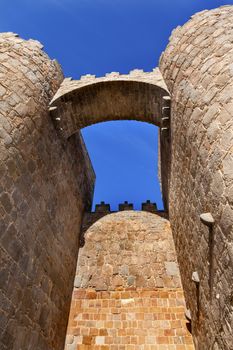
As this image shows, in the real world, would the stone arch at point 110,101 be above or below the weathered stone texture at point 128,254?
above

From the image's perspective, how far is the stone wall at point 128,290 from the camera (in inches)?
227

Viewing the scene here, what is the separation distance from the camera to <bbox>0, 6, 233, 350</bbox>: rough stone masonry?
3824mm

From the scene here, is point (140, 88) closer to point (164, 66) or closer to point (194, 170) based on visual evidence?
point (164, 66)

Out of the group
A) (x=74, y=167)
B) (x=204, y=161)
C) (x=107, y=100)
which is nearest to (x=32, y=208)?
(x=74, y=167)

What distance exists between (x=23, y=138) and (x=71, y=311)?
3.86 metres

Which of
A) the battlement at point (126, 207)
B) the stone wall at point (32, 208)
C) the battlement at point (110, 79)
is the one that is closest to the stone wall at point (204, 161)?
the battlement at point (110, 79)

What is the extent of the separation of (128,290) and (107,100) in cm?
468

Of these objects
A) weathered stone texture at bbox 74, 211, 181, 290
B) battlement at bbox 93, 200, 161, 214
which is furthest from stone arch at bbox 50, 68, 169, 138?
weathered stone texture at bbox 74, 211, 181, 290

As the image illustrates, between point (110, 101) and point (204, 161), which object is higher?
point (110, 101)

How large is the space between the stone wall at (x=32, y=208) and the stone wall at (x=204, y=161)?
2636mm

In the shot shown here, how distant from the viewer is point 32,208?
5266 mm

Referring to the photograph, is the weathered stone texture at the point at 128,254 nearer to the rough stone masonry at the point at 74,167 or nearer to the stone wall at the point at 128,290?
the stone wall at the point at 128,290

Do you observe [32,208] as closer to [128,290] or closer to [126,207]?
[128,290]

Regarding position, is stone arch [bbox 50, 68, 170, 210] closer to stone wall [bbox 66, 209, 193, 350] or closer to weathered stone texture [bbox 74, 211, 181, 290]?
weathered stone texture [bbox 74, 211, 181, 290]
